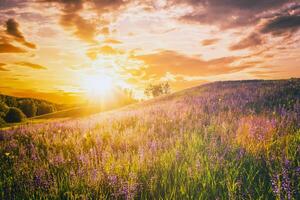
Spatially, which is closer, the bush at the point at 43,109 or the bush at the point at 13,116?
the bush at the point at 13,116

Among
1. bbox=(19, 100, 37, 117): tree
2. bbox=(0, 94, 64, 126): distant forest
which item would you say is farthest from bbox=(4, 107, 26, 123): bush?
bbox=(19, 100, 37, 117): tree

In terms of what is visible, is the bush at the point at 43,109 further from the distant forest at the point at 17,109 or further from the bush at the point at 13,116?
the bush at the point at 13,116

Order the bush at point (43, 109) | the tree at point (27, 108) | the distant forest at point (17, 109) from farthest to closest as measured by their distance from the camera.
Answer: the bush at point (43, 109) < the tree at point (27, 108) < the distant forest at point (17, 109)

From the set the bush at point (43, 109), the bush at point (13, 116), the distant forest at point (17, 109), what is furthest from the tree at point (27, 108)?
the bush at point (13, 116)

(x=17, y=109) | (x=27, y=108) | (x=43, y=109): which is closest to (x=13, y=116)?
(x=17, y=109)

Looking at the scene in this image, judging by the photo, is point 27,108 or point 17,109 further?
point 27,108

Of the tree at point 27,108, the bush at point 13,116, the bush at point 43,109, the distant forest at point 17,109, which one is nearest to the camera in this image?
the bush at point 13,116

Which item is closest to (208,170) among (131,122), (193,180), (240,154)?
(193,180)

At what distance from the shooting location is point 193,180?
9.68 feet

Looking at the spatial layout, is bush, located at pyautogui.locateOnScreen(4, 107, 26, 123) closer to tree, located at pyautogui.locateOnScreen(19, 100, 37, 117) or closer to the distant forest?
the distant forest

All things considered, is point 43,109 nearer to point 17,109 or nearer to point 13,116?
point 17,109

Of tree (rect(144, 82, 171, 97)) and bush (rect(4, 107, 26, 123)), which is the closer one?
bush (rect(4, 107, 26, 123))

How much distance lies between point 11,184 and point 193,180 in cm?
242

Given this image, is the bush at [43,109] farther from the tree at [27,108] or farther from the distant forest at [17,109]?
the tree at [27,108]
